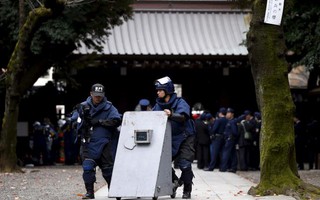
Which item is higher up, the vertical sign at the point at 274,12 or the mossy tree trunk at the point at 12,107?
the vertical sign at the point at 274,12

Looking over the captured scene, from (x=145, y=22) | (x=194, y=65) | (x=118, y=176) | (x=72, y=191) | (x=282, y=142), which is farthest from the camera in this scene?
(x=145, y=22)

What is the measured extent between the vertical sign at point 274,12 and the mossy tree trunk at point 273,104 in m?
0.24

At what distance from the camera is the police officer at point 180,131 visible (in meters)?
12.5

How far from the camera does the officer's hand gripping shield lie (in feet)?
39.1

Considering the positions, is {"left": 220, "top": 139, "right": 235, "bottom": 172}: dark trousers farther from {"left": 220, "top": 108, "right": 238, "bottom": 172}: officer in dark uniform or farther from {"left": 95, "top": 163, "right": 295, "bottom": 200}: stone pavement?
{"left": 95, "top": 163, "right": 295, "bottom": 200}: stone pavement

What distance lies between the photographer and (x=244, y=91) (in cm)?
3288

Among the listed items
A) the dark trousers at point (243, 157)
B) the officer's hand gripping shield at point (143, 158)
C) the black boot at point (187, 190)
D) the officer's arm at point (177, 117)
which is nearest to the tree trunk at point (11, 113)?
the dark trousers at point (243, 157)

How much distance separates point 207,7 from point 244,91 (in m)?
5.04

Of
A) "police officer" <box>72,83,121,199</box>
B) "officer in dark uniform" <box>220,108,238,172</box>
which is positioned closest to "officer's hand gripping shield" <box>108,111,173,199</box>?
"police officer" <box>72,83,121,199</box>

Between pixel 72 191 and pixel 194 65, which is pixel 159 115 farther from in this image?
pixel 194 65

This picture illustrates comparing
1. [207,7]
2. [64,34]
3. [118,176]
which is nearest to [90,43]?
[64,34]

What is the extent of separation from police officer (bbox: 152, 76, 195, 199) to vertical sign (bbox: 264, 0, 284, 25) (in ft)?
7.21

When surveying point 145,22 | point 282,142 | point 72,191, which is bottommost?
point 72,191

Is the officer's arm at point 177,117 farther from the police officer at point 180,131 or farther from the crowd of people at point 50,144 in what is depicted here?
the crowd of people at point 50,144
